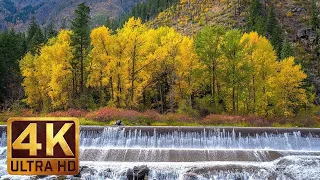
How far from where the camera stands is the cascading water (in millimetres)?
24328

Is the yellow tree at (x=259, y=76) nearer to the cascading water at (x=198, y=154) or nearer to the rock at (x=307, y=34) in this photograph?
the cascading water at (x=198, y=154)

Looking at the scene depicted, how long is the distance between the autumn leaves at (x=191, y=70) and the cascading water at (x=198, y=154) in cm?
993

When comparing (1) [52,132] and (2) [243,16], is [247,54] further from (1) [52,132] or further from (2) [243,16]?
(2) [243,16]

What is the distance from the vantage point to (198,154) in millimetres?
27297

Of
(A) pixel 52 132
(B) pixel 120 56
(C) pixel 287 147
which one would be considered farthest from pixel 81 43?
(A) pixel 52 132

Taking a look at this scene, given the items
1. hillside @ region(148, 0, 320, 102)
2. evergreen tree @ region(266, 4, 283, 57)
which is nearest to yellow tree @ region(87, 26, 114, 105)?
evergreen tree @ region(266, 4, 283, 57)

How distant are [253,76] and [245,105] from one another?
3.48 metres

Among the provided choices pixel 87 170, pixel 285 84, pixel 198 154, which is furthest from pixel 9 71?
pixel 285 84

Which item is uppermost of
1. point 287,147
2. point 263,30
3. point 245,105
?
point 263,30

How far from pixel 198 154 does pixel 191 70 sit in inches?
622

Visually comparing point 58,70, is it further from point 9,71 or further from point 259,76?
point 259,76

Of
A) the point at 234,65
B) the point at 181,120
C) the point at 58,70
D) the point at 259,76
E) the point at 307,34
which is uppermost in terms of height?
the point at 307,34

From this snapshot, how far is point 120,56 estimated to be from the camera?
4106cm

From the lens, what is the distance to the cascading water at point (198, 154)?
24.3 meters
